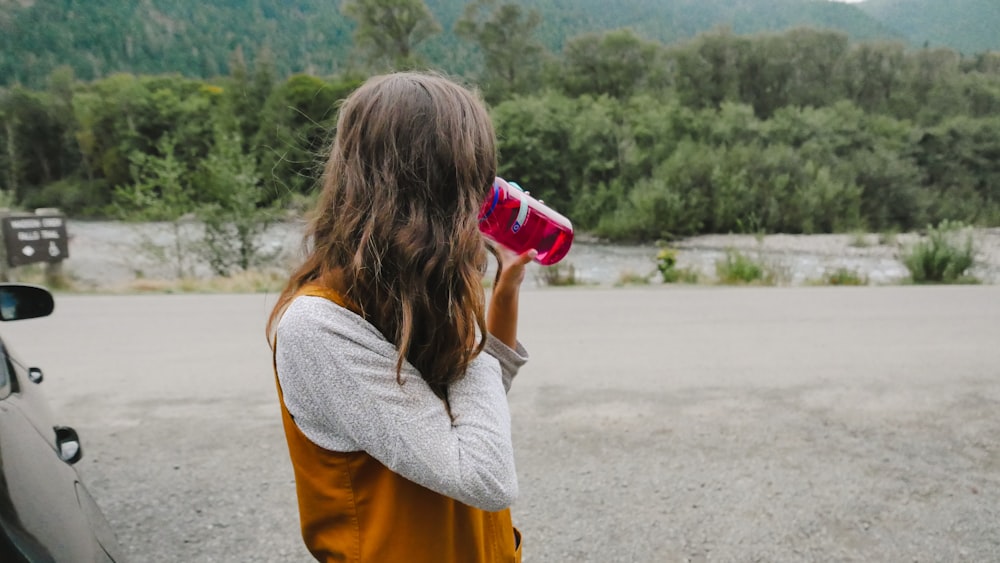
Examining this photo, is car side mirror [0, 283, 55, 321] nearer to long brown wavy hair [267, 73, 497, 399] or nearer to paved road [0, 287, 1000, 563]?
long brown wavy hair [267, 73, 497, 399]

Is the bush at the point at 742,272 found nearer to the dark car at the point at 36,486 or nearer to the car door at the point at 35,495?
the dark car at the point at 36,486

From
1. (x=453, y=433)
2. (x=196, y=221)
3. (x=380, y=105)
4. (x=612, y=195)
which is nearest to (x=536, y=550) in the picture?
(x=453, y=433)

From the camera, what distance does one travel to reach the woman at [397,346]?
1117 millimetres

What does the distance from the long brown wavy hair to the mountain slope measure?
236 ft

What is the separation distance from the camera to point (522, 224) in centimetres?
166

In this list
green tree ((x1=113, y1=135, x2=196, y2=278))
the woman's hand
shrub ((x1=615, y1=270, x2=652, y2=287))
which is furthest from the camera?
green tree ((x1=113, y1=135, x2=196, y2=278))

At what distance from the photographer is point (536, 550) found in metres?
3.30

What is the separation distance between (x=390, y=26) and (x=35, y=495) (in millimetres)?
48193

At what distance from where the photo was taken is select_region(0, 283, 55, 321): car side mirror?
6.86ft

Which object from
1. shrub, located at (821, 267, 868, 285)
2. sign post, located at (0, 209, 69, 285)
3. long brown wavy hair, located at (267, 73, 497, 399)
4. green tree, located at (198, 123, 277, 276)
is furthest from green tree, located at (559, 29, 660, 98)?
long brown wavy hair, located at (267, 73, 497, 399)

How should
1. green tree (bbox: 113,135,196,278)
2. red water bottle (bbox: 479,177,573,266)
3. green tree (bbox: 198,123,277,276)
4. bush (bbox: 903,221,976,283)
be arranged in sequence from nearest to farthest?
1. red water bottle (bbox: 479,177,573,266)
2. bush (bbox: 903,221,976,283)
3. green tree (bbox: 113,135,196,278)
4. green tree (bbox: 198,123,277,276)

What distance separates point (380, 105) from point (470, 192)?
0.19 m

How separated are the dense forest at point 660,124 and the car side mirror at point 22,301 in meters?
18.7

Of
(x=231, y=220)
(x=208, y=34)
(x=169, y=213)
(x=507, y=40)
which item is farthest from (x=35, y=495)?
(x=208, y=34)
